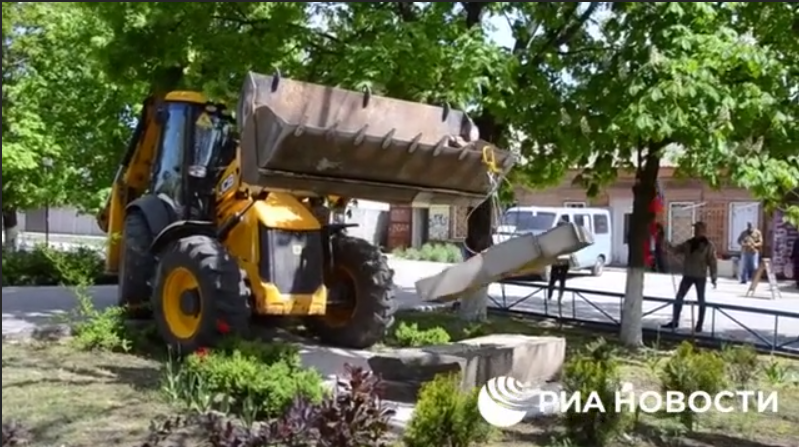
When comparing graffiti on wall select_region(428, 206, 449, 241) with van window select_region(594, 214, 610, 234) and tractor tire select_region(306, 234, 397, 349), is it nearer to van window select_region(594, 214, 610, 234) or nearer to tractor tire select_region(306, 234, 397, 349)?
tractor tire select_region(306, 234, 397, 349)

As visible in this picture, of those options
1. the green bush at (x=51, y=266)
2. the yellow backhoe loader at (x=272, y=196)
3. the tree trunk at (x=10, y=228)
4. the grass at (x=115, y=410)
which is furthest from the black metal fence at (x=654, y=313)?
the tree trunk at (x=10, y=228)

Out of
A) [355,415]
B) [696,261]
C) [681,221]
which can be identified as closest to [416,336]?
[355,415]

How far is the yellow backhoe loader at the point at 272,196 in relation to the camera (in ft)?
15.6

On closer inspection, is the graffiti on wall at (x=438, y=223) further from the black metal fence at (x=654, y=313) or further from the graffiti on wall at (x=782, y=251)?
the graffiti on wall at (x=782, y=251)

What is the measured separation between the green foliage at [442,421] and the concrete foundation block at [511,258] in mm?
729

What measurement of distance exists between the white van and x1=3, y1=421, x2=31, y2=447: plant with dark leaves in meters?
2.74

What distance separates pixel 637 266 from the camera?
8.51 metres

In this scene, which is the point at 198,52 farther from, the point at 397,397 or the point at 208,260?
the point at 397,397

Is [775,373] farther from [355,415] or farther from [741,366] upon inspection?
[355,415]

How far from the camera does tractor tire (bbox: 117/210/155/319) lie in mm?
6535

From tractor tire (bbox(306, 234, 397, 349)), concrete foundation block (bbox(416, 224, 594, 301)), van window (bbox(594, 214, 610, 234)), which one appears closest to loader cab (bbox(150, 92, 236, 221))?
tractor tire (bbox(306, 234, 397, 349))

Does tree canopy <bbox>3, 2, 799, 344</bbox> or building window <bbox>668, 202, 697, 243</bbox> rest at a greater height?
tree canopy <bbox>3, 2, 799, 344</bbox>

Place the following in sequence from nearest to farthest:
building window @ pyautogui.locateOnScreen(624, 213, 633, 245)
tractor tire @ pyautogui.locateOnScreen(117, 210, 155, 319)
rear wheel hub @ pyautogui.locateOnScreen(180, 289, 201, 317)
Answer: rear wheel hub @ pyautogui.locateOnScreen(180, 289, 201, 317), tractor tire @ pyautogui.locateOnScreen(117, 210, 155, 319), building window @ pyautogui.locateOnScreen(624, 213, 633, 245)

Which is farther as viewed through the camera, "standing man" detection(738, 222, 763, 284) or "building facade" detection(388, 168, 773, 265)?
"standing man" detection(738, 222, 763, 284)
